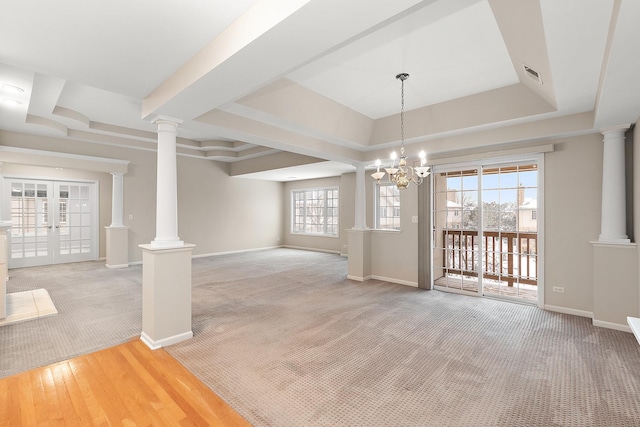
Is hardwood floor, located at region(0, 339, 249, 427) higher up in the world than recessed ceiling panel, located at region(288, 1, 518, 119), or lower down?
lower down

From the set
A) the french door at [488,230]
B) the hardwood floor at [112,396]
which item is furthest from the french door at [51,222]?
the french door at [488,230]

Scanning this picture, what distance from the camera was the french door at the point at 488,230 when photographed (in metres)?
4.38

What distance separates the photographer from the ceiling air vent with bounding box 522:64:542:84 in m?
2.83

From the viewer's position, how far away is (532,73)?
2926 mm

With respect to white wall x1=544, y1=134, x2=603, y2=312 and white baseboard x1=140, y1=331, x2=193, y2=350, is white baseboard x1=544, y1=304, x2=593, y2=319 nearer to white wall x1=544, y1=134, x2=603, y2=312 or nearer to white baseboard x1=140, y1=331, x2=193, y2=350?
white wall x1=544, y1=134, x2=603, y2=312

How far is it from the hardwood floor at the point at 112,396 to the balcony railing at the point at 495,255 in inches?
170

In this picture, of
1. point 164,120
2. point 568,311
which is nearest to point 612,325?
point 568,311

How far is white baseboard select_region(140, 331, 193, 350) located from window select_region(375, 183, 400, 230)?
14.4 ft

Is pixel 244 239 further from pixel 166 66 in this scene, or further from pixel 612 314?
pixel 612 314

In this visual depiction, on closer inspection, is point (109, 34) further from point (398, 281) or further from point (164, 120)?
point (398, 281)

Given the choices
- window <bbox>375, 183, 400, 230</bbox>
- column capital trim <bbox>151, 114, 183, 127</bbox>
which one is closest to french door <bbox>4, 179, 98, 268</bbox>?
column capital trim <bbox>151, 114, 183, 127</bbox>

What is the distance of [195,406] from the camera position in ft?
6.71

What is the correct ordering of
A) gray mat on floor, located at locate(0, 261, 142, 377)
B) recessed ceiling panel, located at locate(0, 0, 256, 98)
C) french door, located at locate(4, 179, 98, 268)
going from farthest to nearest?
french door, located at locate(4, 179, 98, 268), gray mat on floor, located at locate(0, 261, 142, 377), recessed ceiling panel, located at locate(0, 0, 256, 98)

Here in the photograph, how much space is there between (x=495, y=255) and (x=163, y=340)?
4881 mm
